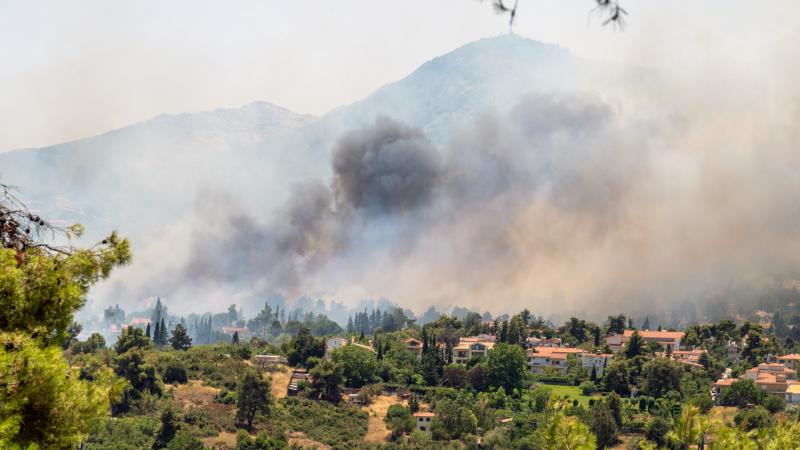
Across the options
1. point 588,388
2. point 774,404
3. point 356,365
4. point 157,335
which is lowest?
point 774,404

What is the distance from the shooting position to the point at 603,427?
57.4 meters

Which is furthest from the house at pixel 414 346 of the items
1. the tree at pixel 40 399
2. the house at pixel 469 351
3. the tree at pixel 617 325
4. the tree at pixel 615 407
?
the tree at pixel 40 399

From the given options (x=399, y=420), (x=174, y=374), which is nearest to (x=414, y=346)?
(x=399, y=420)

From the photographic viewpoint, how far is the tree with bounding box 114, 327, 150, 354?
6944 cm

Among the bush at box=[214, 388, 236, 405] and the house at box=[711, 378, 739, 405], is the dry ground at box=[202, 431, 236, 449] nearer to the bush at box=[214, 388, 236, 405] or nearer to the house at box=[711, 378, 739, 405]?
the bush at box=[214, 388, 236, 405]

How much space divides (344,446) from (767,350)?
44.8 metres

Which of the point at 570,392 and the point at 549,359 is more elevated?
the point at 549,359

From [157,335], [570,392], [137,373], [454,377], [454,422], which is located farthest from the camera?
[157,335]

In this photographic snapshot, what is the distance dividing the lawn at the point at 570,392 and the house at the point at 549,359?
4.33 meters

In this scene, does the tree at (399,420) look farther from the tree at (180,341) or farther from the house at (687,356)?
the house at (687,356)

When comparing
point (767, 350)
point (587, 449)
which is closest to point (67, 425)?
point (587, 449)

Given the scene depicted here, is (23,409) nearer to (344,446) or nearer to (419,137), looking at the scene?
(344,446)

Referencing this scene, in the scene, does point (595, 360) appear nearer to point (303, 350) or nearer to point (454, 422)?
point (303, 350)

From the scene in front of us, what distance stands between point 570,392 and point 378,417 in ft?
53.4
